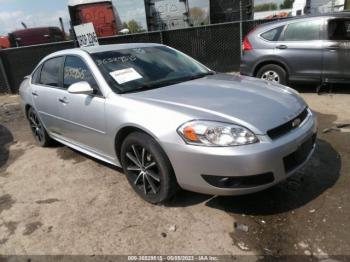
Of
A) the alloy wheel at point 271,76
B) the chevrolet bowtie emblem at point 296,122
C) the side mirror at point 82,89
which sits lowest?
the alloy wheel at point 271,76

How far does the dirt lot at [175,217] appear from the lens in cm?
307

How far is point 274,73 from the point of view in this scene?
790 cm

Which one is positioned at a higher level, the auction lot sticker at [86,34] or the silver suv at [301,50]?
the auction lot sticker at [86,34]

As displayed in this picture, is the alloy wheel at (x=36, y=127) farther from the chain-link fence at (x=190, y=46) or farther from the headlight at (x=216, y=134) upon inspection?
the chain-link fence at (x=190, y=46)

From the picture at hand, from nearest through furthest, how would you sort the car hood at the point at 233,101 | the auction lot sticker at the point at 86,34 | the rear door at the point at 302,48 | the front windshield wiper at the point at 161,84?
the car hood at the point at 233,101, the front windshield wiper at the point at 161,84, the rear door at the point at 302,48, the auction lot sticker at the point at 86,34

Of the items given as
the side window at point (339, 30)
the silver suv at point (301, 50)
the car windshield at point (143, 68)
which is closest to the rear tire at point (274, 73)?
the silver suv at point (301, 50)

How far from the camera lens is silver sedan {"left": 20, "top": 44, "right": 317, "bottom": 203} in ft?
10.1

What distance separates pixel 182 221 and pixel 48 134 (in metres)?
3.05

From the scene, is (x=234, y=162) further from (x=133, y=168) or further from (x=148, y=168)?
(x=133, y=168)

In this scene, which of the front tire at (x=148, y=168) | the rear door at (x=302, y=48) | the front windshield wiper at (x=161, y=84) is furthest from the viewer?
the rear door at (x=302, y=48)

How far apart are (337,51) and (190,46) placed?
4978 mm

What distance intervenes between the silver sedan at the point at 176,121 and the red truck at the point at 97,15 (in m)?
10.8

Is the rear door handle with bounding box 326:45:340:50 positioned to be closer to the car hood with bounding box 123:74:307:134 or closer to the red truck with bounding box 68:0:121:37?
the car hood with bounding box 123:74:307:134

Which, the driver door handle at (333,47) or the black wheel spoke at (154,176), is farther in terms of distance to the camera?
the driver door handle at (333,47)
